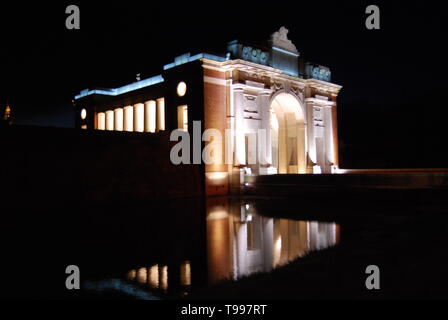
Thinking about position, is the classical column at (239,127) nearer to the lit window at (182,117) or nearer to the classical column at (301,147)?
the lit window at (182,117)

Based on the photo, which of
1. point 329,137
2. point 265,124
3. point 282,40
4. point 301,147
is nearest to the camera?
point 265,124

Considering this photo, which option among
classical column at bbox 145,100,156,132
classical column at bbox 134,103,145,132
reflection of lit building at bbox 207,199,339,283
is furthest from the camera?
classical column at bbox 134,103,145,132

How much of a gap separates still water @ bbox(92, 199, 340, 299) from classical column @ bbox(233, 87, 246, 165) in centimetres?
1324

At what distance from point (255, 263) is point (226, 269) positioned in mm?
709

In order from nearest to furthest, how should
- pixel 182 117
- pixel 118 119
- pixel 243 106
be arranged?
pixel 243 106
pixel 182 117
pixel 118 119

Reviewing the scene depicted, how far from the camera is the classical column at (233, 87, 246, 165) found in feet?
88.0

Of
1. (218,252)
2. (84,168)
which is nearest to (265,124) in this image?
(84,168)

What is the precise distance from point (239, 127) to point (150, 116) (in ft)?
30.8

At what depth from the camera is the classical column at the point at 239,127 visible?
26828 millimetres

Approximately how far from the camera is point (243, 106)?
27.7m

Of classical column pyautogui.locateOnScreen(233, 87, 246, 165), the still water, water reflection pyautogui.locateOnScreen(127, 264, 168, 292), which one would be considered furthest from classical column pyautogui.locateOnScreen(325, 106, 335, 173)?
water reflection pyautogui.locateOnScreen(127, 264, 168, 292)

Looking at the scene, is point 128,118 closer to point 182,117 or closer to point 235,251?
point 182,117

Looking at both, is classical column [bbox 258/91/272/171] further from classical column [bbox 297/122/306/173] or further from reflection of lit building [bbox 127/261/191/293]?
reflection of lit building [bbox 127/261/191/293]
